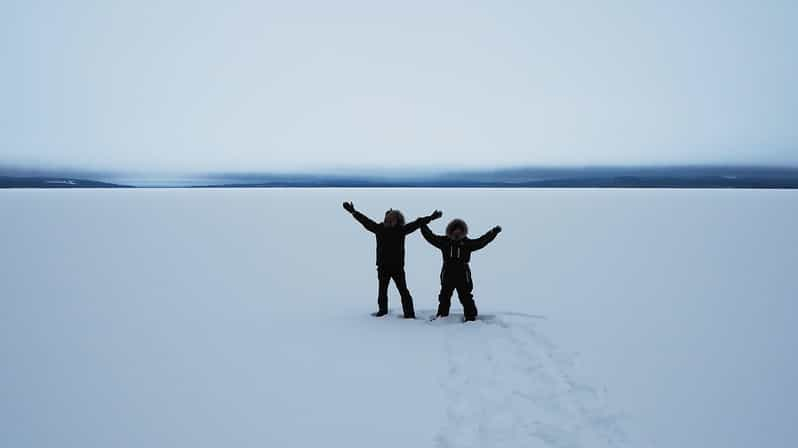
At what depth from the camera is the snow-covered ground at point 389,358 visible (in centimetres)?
351

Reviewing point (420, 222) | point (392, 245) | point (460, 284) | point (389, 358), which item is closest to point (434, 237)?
point (420, 222)

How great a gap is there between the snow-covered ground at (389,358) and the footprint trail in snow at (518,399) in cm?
2

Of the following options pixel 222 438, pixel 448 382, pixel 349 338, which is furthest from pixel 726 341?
pixel 222 438

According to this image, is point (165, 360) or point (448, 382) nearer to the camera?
point (448, 382)

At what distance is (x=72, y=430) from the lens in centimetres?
352

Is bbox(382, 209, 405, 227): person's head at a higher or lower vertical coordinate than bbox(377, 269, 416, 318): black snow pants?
higher

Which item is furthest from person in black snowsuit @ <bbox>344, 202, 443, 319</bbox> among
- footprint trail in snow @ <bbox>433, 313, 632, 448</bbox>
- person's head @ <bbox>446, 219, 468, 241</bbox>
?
footprint trail in snow @ <bbox>433, 313, 632, 448</bbox>

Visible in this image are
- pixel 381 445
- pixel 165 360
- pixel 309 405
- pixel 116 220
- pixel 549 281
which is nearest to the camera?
pixel 381 445

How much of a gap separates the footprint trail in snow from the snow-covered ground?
2 cm

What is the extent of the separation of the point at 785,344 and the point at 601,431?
10.9 ft

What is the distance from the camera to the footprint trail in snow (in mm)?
3330

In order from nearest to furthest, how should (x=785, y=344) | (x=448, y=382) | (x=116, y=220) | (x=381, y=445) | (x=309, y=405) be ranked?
(x=381, y=445), (x=309, y=405), (x=448, y=382), (x=785, y=344), (x=116, y=220)

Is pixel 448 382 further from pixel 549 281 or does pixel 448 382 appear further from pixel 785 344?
pixel 549 281

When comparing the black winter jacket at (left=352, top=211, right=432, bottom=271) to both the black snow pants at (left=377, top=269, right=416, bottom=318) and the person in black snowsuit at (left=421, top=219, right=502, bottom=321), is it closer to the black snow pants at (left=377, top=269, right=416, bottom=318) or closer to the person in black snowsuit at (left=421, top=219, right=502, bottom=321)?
the black snow pants at (left=377, top=269, right=416, bottom=318)
